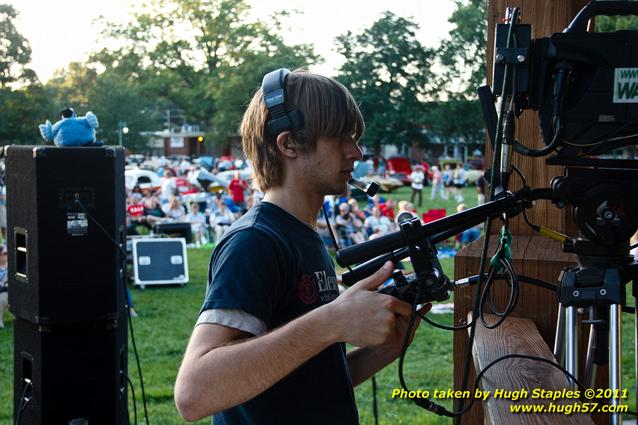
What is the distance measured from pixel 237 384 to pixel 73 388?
3.17 meters

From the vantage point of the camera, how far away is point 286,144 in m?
2.08

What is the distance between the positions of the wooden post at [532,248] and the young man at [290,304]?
730mm

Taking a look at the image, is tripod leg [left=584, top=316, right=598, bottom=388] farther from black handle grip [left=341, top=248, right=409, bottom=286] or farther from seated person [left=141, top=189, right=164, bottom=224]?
seated person [left=141, top=189, right=164, bottom=224]

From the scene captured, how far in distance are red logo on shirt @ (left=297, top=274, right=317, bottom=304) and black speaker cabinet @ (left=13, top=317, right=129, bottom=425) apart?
2.93 meters

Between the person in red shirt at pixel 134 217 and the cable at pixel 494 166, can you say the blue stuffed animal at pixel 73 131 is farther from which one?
the person in red shirt at pixel 134 217

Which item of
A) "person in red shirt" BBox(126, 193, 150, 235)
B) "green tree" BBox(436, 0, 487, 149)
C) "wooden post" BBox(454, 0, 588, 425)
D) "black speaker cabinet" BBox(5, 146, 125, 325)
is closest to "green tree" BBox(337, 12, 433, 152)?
"green tree" BBox(436, 0, 487, 149)

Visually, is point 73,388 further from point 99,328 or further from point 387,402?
point 387,402

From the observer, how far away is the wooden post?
2943mm

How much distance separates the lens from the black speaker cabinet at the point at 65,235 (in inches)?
177

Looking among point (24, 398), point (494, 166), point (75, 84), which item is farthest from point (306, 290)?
point (75, 84)

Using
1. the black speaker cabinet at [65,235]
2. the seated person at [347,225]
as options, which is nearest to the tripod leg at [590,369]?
the black speaker cabinet at [65,235]

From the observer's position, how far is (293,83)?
6.88ft

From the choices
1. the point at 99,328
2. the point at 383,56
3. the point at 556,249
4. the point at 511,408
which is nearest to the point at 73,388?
the point at 99,328

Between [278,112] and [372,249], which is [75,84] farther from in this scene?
[372,249]
